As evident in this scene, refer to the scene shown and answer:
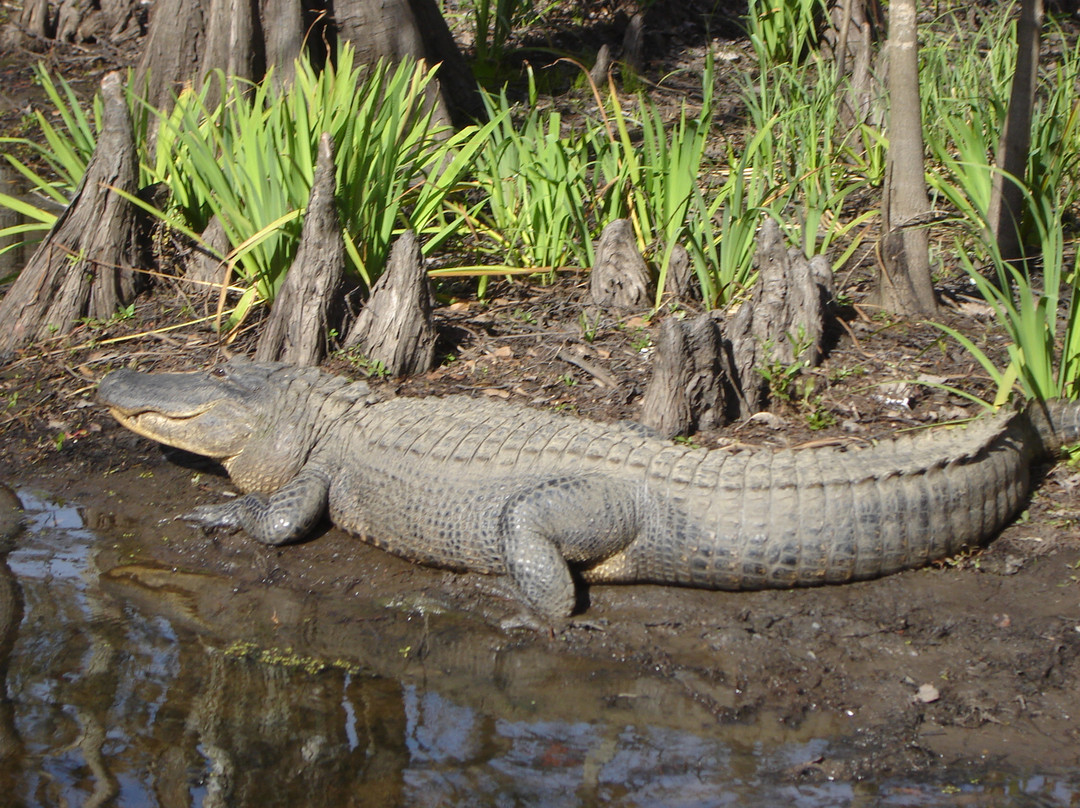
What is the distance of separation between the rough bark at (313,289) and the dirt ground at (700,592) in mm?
173

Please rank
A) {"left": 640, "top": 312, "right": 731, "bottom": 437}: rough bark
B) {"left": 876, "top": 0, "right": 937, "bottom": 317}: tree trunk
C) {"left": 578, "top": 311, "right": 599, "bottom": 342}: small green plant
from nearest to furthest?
{"left": 640, "top": 312, "right": 731, "bottom": 437}: rough bark, {"left": 876, "top": 0, "right": 937, "bottom": 317}: tree trunk, {"left": 578, "top": 311, "right": 599, "bottom": 342}: small green plant

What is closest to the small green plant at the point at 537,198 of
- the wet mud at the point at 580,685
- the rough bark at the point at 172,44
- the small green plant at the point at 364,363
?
the small green plant at the point at 364,363

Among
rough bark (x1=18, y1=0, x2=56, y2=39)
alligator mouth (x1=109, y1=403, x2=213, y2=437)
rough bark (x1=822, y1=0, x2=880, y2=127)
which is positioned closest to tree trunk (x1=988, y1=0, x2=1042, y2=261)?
rough bark (x1=822, y1=0, x2=880, y2=127)

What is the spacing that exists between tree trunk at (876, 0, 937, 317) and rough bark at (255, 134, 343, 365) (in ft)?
8.08

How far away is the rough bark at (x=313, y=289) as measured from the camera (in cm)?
417

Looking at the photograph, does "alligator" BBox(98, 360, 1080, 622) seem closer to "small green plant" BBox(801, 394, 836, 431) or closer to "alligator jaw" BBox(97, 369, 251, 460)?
"alligator jaw" BBox(97, 369, 251, 460)

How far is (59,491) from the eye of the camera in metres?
4.03

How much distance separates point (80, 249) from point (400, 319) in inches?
71.1

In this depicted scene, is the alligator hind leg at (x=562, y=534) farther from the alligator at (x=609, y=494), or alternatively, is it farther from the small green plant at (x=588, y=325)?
the small green plant at (x=588, y=325)

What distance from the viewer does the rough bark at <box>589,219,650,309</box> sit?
4.54 m

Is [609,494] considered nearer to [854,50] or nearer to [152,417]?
[152,417]

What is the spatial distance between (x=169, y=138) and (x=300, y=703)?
11.2 feet

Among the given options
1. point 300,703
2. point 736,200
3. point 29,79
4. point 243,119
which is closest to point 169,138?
point 243,119

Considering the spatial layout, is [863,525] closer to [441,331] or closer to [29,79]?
[441,331]
